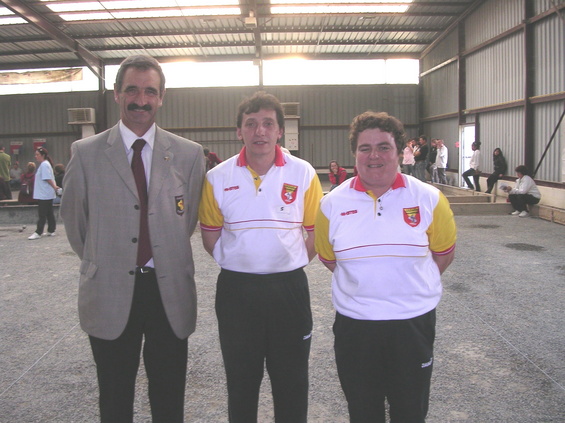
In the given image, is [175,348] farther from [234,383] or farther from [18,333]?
[18,333]

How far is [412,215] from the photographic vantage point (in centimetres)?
208

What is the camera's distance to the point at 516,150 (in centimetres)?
1326

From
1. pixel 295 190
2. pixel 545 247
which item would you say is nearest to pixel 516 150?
pixel 545 247

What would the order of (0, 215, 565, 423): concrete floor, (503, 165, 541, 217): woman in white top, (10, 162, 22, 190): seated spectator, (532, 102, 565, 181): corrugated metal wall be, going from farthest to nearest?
(10, 162, 22, 190): seated spectator → (532, 102, 565, 181): corrugated metal wall → (503, 165, 541, 217): woman in white top → (0, 215, 565, 423): concrete floor

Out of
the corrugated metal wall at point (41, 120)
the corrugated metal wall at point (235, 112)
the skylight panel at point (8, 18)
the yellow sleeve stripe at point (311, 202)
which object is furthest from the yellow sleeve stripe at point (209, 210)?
the corrugated metal wall at point (41, 120)

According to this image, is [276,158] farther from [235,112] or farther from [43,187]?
[235,112]

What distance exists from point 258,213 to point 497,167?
12957 mm

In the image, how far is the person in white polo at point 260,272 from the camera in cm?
230

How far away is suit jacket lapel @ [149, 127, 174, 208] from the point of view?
227 centimetres

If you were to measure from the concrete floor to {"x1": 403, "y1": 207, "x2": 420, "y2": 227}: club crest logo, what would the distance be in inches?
56.2

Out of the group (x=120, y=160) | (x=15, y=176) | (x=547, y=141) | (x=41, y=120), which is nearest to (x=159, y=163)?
(x=120, y=160)

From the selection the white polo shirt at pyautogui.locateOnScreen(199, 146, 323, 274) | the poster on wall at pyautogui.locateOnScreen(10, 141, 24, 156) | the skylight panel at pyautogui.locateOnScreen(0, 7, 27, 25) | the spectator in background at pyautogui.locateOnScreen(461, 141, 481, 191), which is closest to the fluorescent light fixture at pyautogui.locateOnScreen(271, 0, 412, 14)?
the spectator in background at pyautogui.locateOnScreen(461, 141, 481, 191)

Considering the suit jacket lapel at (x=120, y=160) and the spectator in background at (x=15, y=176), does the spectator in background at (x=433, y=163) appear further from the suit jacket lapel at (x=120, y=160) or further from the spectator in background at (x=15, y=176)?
the spectator in background at (x=15, y=176)

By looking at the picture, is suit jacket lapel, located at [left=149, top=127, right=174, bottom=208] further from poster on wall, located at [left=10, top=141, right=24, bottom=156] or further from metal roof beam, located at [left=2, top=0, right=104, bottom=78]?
poster on wall, located at [left=10, top=141, right=24, bottom=156]
